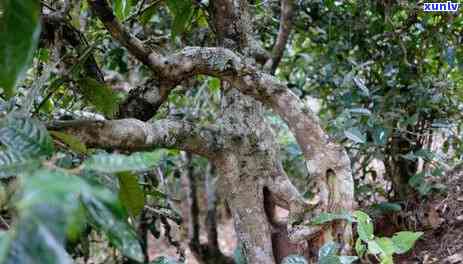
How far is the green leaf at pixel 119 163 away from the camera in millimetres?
Answer: 445

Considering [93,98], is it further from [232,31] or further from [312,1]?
[312,1]

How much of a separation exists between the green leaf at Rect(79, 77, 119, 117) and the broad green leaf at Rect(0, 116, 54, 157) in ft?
1.27

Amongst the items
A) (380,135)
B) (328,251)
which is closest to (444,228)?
(380,135)

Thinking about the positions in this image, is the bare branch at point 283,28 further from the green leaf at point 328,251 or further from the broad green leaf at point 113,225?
the broad green leaf at point 113,225

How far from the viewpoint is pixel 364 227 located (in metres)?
Answer: 0.91

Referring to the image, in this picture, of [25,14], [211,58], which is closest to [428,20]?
[211,58]

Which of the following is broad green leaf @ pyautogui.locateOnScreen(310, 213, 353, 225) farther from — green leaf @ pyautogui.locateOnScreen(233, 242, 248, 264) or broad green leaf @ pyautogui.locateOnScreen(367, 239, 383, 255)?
green leaf @ pyautogui.locateOnScreen(233, 242, 248, 264)

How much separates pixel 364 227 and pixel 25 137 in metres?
0.59

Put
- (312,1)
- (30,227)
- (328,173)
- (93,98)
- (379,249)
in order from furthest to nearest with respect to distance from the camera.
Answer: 1. (312,1)
2. (328,173)
3. (93,98)
4. (379,249)
5. (30,227)

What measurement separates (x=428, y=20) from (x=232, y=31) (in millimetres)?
647

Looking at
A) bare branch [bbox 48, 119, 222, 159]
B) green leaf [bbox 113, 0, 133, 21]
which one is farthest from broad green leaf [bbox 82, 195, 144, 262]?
green leaf [bbox 113, 0, 133, 21]

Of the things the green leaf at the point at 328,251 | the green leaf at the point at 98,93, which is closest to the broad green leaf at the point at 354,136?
the green leaf at the point at 328,251

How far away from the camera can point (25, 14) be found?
45cm

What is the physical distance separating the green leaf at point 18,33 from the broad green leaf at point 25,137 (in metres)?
0.09
